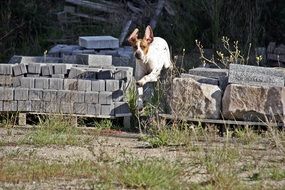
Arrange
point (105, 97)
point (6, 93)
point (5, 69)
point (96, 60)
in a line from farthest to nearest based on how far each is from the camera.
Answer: point (96, 60) < point (5, 69) < point (6, 93) < point (105, 97)

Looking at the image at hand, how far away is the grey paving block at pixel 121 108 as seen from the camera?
39.0 ft

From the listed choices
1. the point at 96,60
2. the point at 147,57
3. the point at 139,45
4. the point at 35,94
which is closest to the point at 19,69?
the point at 35,94

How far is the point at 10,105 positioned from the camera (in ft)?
39.2

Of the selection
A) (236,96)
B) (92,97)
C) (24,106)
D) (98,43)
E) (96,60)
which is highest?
(98,43)

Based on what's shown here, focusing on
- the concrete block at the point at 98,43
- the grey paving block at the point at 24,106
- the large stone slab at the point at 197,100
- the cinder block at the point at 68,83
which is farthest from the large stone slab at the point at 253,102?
the concrete block at the point at 98,43

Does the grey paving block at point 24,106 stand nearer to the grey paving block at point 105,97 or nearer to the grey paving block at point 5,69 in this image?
the grey paving block at point 5,69

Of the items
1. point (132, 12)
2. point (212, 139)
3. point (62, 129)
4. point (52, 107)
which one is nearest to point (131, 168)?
point (212, 139)

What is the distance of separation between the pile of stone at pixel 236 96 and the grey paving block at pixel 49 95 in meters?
1.84

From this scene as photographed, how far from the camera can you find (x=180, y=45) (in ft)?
58.7

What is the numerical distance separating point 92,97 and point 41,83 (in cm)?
83

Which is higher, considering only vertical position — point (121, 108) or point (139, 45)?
point (139, 45)

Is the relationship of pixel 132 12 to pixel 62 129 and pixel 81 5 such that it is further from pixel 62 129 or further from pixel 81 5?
pixel 62 129

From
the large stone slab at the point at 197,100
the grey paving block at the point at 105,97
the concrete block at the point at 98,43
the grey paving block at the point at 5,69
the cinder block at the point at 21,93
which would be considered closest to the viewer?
the large stone slab at the point at 197,100

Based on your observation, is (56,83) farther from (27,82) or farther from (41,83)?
(27,82)
